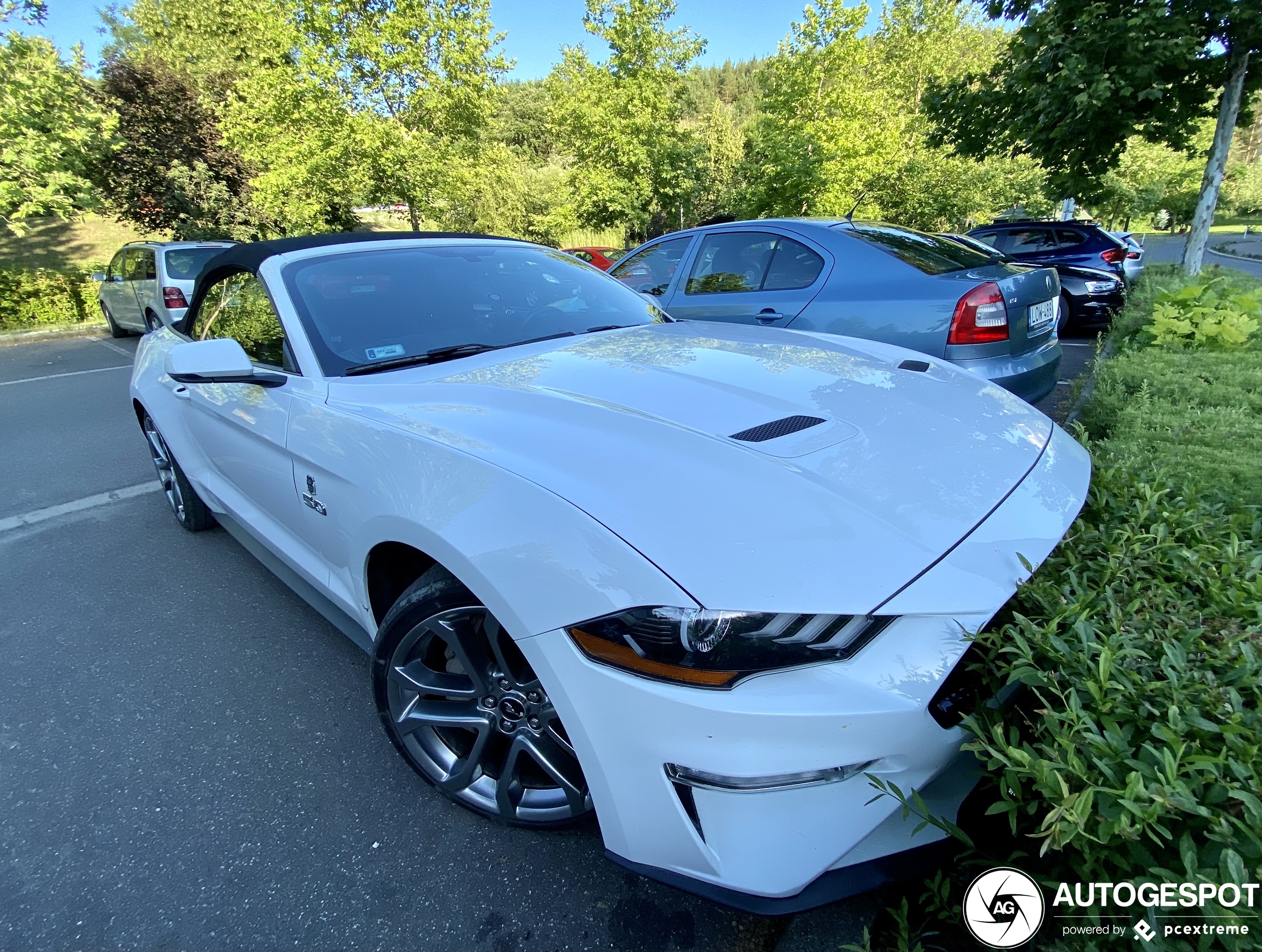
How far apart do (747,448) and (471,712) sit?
1.02 metres

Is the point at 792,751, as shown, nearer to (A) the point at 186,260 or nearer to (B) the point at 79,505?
(B) the point at 79,505

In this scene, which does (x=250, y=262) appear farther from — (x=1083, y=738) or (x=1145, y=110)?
(x=1145, y=110)

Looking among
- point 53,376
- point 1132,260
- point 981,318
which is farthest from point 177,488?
point 1132,260

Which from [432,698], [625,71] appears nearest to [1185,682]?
[432,698]

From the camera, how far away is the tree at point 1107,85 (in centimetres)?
714

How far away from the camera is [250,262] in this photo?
2744mm

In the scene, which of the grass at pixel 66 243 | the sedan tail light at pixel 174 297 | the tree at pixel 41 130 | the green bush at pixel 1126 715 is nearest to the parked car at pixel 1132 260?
the green bush at pixel 1126 715

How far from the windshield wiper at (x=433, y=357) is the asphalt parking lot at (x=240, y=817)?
3.89ft

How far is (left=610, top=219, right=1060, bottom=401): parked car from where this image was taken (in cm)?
377

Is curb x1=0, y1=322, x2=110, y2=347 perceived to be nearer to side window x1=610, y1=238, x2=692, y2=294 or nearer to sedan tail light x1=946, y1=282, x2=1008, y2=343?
side window x1=610, y1=238, x2=692, y2=294

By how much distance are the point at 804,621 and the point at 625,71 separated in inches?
849

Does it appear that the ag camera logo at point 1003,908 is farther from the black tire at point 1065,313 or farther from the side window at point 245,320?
the black tire at point 1065,313

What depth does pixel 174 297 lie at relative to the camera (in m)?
9.29

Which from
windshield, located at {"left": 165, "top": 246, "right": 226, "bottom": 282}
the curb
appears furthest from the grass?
windshield, located at {"left": 165, "top": 246, "right": 226, "bottom": 282}
